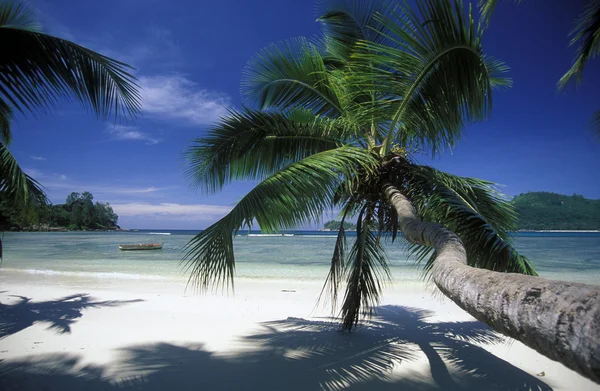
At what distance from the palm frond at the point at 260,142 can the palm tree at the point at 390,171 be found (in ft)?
0.06

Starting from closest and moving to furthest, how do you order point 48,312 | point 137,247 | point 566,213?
point 48,312
point 137,247
point 566,213

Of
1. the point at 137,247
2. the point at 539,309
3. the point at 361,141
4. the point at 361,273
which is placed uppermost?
the point at 361,141

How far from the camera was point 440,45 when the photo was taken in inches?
119

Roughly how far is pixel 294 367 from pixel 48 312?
5.58 metres

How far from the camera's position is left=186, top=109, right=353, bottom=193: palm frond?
5.03 m

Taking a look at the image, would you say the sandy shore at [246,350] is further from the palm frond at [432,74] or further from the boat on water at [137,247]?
the boat on water at [137,247]

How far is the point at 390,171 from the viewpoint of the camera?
Answer: 406 centimetres

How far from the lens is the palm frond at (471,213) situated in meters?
3.28

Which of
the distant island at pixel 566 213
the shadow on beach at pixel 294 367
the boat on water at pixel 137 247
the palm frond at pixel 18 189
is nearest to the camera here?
the shadow on beach at pixel 294 367

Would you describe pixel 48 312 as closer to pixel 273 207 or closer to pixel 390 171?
pixel 273 207

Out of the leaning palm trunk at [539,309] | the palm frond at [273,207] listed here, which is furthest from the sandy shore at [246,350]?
the leaning palm trunk at [539,309]

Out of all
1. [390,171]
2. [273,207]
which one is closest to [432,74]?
[390,171]

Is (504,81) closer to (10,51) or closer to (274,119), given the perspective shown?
(274,119)

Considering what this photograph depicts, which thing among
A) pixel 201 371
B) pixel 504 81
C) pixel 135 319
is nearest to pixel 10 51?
pixel 201 371
